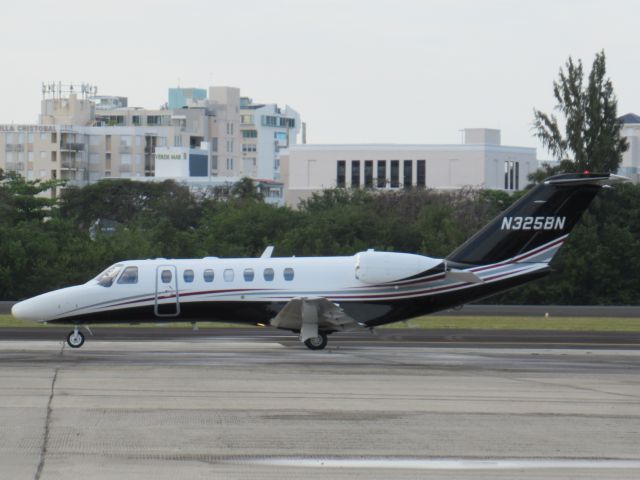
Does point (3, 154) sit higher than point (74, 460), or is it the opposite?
point (3, 154)

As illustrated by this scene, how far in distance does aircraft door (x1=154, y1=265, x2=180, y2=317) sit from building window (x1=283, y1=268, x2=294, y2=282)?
250cm

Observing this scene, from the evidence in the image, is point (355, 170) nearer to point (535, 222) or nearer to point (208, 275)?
point (535, 222)

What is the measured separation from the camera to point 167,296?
2912cm

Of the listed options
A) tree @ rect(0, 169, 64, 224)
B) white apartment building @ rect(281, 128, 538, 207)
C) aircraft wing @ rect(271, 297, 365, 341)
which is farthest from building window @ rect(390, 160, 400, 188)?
aircraft wing @ rect(271, 297, 365, 341)

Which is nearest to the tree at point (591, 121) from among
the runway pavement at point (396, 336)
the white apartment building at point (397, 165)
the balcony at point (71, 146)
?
the runway pavement at point (396, 336)

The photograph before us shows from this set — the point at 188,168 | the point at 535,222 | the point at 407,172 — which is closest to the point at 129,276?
the point at 535,222

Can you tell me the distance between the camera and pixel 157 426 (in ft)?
52.9

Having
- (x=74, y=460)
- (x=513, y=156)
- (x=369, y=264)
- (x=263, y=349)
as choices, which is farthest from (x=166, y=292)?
(x=513, y=156)

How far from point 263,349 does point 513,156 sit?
111 m

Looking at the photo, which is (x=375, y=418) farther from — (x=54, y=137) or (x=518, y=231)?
(x=54, y=137)

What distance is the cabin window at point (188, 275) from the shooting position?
2919cm

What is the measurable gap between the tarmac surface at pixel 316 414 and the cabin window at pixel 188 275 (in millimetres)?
Result: 1863

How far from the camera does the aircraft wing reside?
28.0 metres

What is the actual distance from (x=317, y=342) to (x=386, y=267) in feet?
7.68
